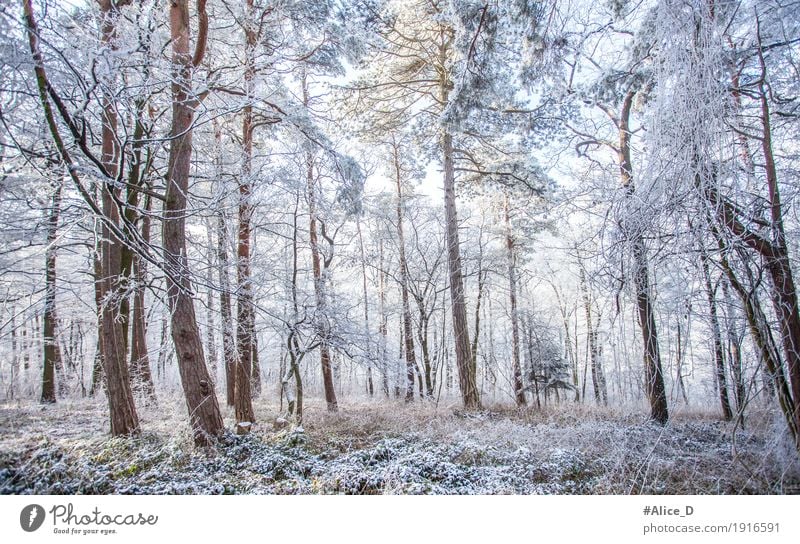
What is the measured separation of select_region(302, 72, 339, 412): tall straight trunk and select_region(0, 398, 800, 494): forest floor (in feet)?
3.49

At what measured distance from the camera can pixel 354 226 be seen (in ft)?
12.4

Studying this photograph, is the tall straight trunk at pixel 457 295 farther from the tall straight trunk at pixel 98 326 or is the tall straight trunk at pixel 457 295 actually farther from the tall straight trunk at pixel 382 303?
the tall straight trunk at pixel 98 326

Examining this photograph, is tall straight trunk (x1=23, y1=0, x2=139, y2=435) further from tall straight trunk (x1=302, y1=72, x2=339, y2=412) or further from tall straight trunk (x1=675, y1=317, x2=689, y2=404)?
tall straight trunk (x1=675, y1=317, x2=689, y2=404)

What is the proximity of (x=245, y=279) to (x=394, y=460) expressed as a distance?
1.74m

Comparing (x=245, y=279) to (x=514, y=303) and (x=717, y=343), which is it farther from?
(x=514, y=303)

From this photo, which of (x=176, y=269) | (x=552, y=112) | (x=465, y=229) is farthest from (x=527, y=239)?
(x=176, y=269)

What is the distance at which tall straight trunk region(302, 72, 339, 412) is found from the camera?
2.92 meters

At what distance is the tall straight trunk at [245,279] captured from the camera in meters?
2.48

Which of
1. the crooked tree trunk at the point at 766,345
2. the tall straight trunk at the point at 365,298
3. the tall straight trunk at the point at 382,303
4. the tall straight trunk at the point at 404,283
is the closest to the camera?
the crooked tree trunk at the point at 766,345

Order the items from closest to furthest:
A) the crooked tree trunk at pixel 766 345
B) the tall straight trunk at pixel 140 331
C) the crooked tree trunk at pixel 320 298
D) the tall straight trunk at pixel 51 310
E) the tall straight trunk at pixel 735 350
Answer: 1. the tall straight trunk at pixel 51 310
2. the crooked tree trunk at pixel 766 345
3. the tall straight trunk at pixel 735 350
4. the tall straight trunk at pixel 140 331
5. the crooked tree trunk at pixel 320 298

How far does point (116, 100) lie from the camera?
4.66 feet

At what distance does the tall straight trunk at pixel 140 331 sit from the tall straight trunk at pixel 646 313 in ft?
9.67

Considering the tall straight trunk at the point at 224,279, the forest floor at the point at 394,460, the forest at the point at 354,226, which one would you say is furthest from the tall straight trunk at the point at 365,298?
Result: the tall straight trunk at the point at 224,279
